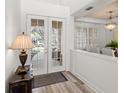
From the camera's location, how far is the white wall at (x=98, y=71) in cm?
→ 236

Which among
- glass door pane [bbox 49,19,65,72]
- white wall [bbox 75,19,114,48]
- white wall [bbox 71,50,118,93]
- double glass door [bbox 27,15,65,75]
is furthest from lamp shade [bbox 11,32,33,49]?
white wall [bbox 75,19,114,48]

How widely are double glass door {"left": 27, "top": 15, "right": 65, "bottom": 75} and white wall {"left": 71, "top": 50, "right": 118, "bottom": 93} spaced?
1046 millimetres

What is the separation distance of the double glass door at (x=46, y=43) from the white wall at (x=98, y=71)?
1.05 m

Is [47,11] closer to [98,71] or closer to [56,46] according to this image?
[56,46]

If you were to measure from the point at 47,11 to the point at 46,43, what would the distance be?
1.28m

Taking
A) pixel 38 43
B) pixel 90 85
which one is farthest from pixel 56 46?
pixel 90 85

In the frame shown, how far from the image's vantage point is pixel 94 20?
6961 mm

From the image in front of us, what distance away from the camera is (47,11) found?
4.64 m

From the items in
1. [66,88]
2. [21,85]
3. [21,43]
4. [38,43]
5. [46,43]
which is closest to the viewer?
[21,85]

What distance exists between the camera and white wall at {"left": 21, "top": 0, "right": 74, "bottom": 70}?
429cm

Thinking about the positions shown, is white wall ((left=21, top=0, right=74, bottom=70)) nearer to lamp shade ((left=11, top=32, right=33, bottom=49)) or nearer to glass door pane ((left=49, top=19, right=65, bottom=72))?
glass door pane ((left=49, top=19, right=65, bottom=72))

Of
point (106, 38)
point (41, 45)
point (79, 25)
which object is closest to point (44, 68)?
point (41, 45)

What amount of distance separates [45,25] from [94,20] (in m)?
3.59

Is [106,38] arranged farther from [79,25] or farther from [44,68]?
[44,68]
